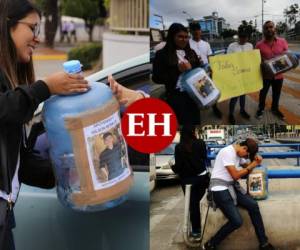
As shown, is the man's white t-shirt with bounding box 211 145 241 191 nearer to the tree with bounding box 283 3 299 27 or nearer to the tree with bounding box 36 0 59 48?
the tree with bounding box 283 3 299 27

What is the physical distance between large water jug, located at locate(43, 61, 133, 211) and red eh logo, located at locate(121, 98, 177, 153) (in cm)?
16

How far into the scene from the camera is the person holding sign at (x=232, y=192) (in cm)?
232

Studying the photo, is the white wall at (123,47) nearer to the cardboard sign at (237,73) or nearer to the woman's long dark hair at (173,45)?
the woman's long dark hair at (173,45)

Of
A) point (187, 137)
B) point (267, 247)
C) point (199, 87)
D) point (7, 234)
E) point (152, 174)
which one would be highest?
point (199, 87)

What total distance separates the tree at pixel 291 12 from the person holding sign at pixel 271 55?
67 millimetres

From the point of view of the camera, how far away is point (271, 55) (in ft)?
7.18

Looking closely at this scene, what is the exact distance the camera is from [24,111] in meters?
1.79

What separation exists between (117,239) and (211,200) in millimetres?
442

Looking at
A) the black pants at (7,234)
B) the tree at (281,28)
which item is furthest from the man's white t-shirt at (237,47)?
the black pants at (7,234)

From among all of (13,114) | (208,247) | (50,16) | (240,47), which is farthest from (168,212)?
(50,16)

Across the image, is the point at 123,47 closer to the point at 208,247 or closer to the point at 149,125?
the point at 149,125

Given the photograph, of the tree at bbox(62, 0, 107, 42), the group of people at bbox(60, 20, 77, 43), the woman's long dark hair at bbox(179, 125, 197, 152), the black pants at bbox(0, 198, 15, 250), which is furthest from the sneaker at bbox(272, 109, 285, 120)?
the tree at bbox(62, 0, 107, 42)

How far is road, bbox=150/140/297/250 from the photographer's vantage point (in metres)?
2.29

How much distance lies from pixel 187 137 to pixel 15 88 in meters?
0.77
